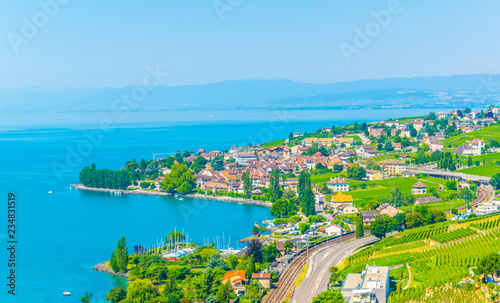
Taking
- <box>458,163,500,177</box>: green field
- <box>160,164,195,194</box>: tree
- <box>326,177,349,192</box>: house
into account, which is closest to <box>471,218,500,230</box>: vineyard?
<box>326,177,349,192</box>: house

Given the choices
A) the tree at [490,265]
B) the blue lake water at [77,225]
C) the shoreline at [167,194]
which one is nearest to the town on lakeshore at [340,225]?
the tree at [490,265]

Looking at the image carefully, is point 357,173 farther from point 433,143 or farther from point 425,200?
point 433,143

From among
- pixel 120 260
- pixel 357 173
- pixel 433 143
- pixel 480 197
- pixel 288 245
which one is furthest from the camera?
pixel 433 143

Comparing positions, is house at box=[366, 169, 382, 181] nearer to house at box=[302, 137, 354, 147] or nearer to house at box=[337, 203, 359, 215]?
house at box=[337, 203, 359, 215]

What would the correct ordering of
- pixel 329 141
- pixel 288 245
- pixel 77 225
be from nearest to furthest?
pixel 288 245, pixel 77 225, pixel 329 141

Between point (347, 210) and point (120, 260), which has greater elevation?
point (120, 260)

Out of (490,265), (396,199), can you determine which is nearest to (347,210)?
(396,199)

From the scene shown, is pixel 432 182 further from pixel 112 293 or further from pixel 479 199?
pixel 112 293
